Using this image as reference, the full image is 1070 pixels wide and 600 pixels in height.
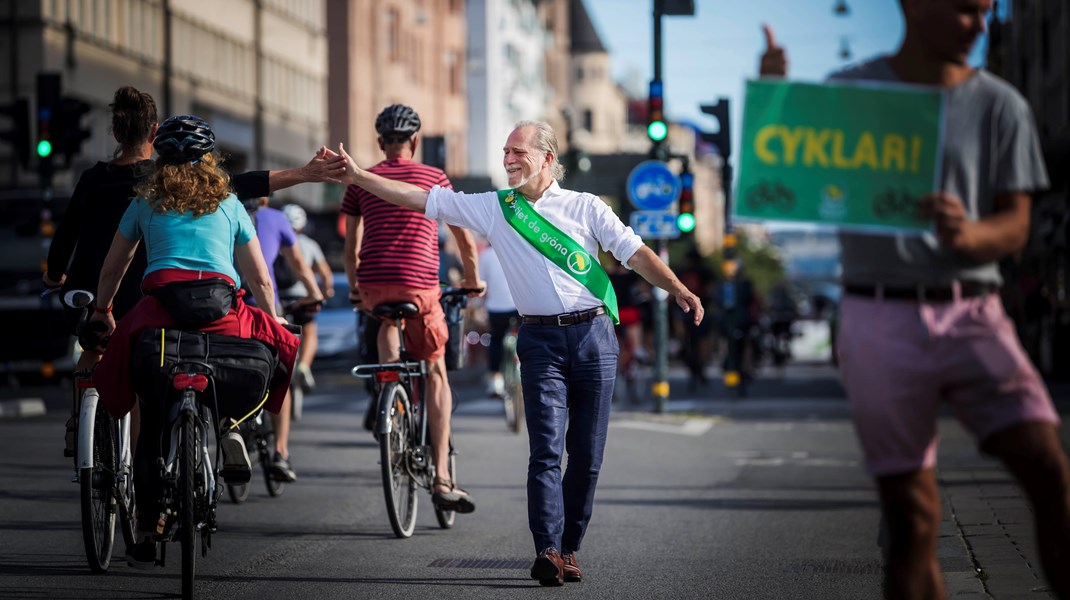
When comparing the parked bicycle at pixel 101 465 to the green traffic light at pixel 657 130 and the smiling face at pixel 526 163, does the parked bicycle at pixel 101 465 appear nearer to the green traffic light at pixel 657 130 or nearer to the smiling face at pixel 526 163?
the smiling face at pixel 526 163

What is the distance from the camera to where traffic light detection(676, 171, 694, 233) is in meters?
20.7

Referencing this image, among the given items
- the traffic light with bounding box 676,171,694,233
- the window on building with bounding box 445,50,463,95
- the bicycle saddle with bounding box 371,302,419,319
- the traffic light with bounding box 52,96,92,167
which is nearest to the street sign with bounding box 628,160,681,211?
the traffic light with bounding box 676,171,694,233

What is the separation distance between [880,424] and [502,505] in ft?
20.4

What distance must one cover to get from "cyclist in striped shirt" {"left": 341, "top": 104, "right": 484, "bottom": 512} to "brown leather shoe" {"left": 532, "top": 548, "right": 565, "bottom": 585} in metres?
2.03

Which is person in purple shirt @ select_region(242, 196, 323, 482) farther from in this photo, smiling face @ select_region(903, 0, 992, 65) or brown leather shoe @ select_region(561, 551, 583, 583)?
smiling face @ select_region(903, 0, 992, 65)

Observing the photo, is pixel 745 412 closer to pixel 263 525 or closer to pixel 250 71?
pixel 263 525

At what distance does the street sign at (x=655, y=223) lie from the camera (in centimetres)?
2059

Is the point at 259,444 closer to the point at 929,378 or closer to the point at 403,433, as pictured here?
the point at 403,433

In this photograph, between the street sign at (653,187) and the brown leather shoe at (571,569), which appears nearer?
the brown leather shoe at (571,569)

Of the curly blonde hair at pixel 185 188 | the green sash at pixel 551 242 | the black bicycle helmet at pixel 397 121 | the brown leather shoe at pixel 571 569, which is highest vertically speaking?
the black bicycle helmet at pixel 397 121

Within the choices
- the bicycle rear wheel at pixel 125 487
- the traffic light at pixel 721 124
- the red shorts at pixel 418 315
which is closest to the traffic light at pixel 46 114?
the traffic light at pixel 721 124

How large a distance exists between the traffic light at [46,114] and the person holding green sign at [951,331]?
1724cm

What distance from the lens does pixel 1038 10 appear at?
4391 centimetres

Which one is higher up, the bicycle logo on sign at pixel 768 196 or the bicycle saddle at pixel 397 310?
the bicycle logo on sign at pixel 768 196
